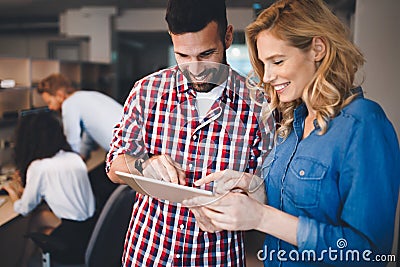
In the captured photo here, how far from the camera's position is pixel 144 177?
3.33ft

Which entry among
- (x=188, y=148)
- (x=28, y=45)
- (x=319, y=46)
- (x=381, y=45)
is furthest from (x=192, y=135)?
(x=28, y=45)

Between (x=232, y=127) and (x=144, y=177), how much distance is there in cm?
24

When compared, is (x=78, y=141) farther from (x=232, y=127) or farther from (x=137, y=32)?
(x=232, y=127)

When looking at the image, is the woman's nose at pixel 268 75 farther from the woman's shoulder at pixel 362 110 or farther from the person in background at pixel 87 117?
the person in background at pixel 87 117

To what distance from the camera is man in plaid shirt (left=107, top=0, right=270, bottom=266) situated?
1036mm

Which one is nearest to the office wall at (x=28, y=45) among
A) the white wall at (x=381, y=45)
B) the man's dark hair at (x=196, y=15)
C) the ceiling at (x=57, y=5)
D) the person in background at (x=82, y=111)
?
the ceiling at (x=57, y=5)

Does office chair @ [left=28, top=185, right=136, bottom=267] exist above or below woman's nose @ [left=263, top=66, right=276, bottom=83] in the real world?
below

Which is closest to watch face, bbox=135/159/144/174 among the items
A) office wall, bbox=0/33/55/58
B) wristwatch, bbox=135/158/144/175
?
wristwatch, bbox=135/158/144/175

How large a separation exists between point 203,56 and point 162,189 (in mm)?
316

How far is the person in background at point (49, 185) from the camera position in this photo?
66.1 inches

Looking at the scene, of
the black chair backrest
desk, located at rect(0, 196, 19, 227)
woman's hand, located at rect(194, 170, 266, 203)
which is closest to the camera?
woman's hand, located at rect(194, 170, 266, 203)

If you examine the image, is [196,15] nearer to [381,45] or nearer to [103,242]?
[381,45]

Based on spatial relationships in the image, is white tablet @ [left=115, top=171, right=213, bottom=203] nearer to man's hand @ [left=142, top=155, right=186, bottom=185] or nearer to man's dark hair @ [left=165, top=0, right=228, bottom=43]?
man's hand @ [left=142, top=155, right=186, bottom=185]

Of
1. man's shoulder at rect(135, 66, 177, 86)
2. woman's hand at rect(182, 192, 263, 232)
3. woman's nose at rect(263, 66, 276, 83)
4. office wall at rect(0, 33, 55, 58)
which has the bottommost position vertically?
woman's hand at rect(182, 192, 263, 232)
